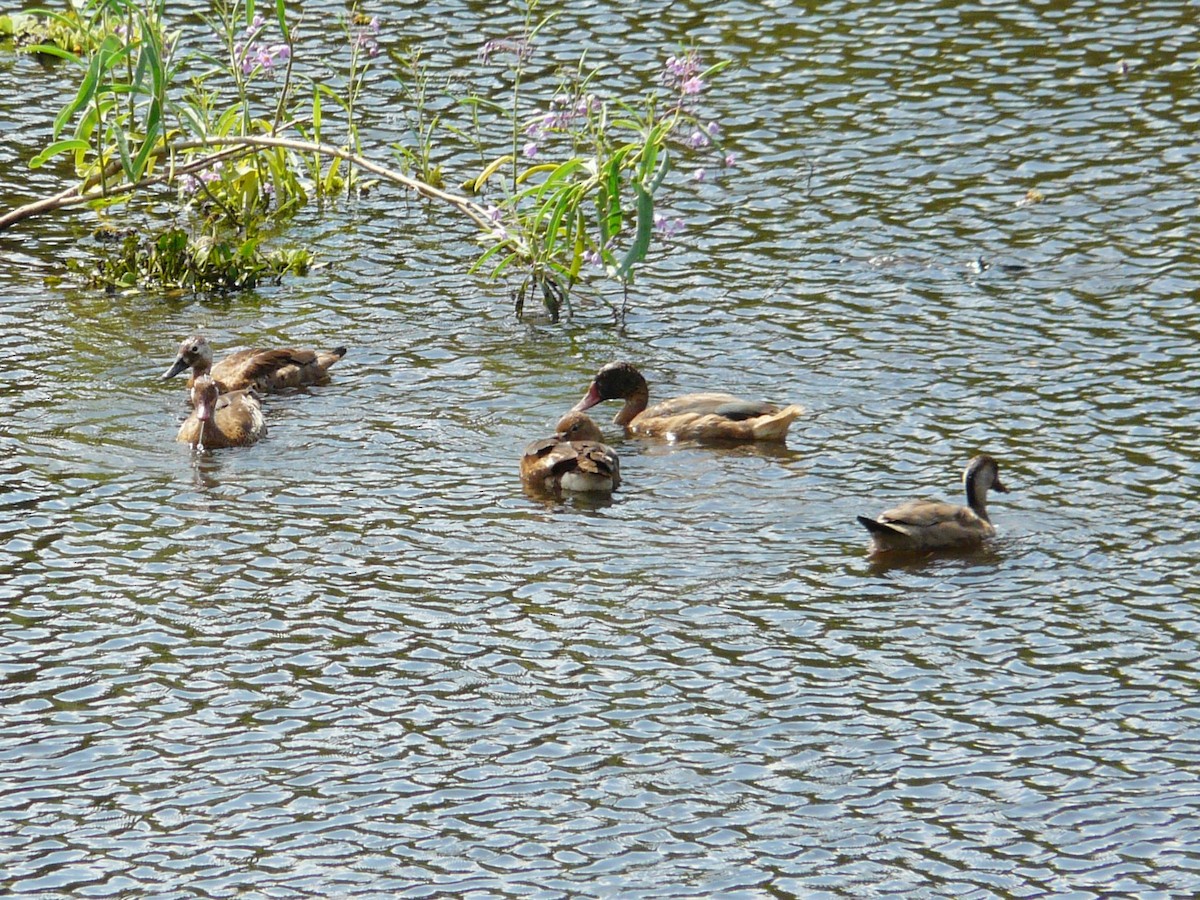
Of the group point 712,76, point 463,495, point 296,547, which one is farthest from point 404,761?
point 712,76

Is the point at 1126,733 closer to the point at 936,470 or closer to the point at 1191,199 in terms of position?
the point at 936,470

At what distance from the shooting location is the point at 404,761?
9742mm

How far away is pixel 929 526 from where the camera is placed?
12.2 metres

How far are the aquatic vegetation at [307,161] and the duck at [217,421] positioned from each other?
210 centimetres

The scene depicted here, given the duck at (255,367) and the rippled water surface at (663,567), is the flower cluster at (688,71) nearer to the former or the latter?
the rippled water surface at (663,567)

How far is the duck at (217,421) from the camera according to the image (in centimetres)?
1400

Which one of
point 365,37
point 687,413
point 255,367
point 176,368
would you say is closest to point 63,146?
point 176,368

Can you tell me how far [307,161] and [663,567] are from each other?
855cm

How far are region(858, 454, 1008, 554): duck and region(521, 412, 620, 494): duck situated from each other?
1.89 metres

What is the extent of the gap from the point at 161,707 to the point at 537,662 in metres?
2.02

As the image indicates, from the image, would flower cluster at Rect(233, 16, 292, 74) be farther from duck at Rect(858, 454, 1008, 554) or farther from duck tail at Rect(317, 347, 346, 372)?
duck at Rect(858, 454, 1008, 554)

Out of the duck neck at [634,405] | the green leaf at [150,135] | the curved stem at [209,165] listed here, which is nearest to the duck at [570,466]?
the duck neck at [634,405]

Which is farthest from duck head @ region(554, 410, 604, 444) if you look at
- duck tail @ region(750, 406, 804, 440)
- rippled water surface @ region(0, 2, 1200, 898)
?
duck tail @ region(750, 406, 804, 440)

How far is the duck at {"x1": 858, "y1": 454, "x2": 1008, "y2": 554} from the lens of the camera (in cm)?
1215
